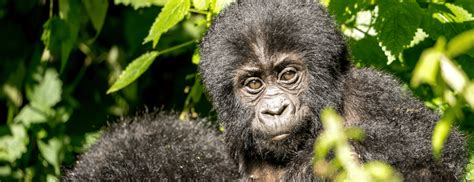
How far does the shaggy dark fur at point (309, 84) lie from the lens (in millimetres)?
3029

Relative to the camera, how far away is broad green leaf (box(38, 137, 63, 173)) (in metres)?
5.16

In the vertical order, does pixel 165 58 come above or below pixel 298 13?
below

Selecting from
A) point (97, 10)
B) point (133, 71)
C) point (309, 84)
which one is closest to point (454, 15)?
point (309, 84)

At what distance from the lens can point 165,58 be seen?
19.9ft

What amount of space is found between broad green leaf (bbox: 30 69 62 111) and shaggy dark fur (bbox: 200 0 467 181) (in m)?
2.34

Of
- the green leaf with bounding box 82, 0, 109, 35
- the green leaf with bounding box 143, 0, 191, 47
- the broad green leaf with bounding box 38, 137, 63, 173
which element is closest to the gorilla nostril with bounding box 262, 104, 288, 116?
the green leaf with bounding box 143, 0, 191, 47

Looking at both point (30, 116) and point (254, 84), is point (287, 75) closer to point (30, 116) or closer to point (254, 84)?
point (254, 84)

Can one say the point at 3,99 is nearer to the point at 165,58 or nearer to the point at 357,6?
the point at 165,58

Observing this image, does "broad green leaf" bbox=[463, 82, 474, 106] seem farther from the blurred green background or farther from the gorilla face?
the blurred green background

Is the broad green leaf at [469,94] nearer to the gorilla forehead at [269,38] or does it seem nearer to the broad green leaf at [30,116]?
the gorilla forehead at [269,38]

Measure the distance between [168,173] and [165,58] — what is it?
8.43 ft

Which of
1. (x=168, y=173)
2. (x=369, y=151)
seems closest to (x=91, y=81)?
(x=168, y=173)

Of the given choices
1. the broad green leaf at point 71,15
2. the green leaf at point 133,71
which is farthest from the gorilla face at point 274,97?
the broad green leaf at point 71,15

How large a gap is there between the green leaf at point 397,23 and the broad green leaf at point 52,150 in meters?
2.55
